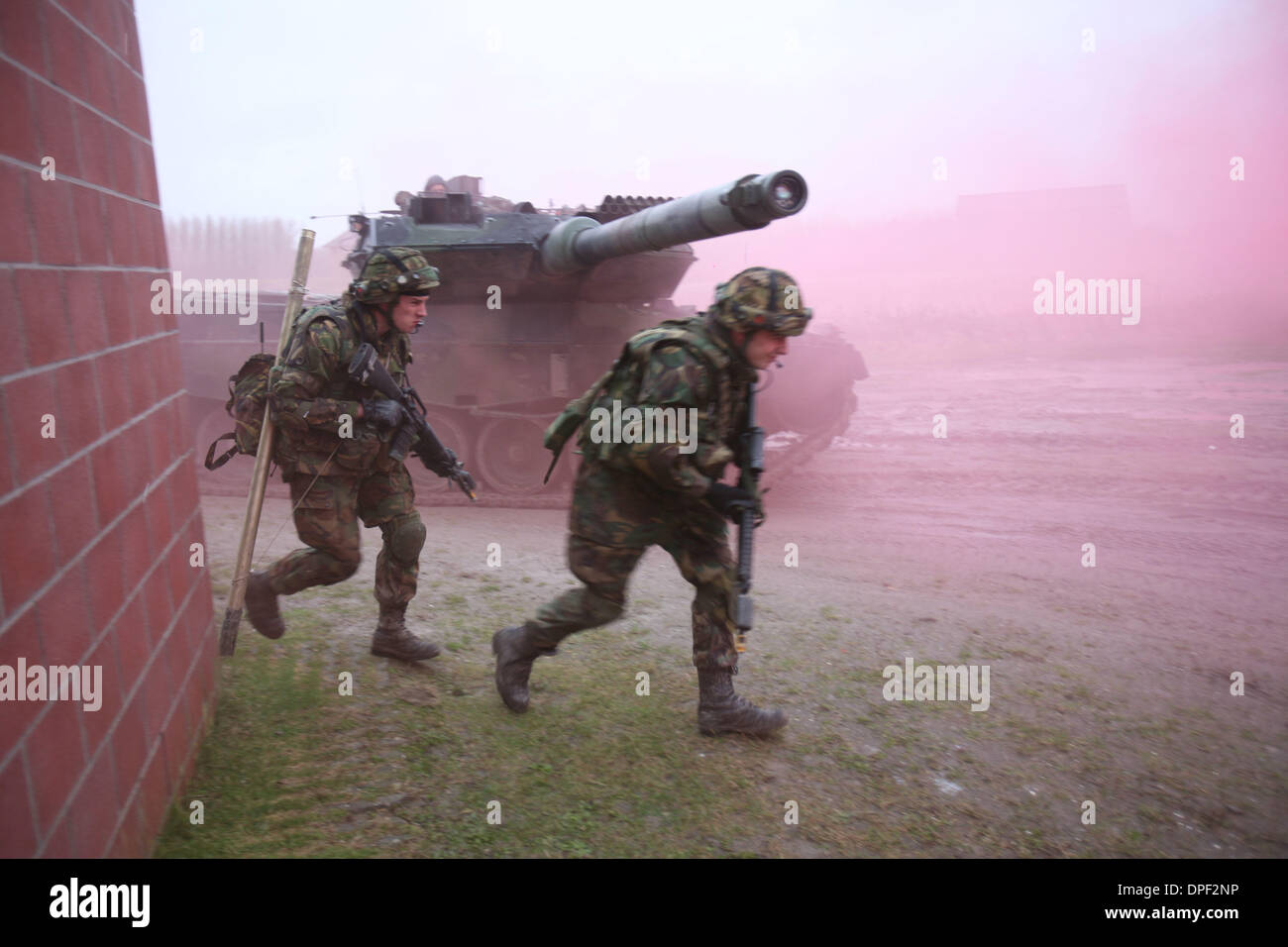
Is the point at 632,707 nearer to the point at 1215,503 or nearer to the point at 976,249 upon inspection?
the point at 1215,503

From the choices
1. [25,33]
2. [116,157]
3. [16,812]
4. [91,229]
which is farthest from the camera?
[116,157]

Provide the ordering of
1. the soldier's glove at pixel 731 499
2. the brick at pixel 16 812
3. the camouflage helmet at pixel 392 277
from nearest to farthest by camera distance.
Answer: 1. the brick at pixel 16 812
2. the soldier's glove at pixel 731 499
3. the camouflage helmet at pixel 392 277

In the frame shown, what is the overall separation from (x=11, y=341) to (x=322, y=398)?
1.81 metres

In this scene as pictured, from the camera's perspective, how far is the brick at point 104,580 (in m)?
2.22

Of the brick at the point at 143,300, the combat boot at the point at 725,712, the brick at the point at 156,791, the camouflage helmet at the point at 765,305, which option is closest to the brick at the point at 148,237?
the brick at the point at 143,300

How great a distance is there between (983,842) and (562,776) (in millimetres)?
1371

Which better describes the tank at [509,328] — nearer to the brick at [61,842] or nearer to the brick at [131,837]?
the brick at [131,837]

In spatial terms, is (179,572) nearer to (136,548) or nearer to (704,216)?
(136,548)

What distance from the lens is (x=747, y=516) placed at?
A: 3371mm

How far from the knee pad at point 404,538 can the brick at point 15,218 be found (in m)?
2.10

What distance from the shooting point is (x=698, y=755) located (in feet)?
11.4

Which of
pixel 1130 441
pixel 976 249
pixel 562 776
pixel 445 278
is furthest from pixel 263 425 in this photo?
pixel 976 249

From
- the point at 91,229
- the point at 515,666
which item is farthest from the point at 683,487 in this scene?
the point at 91,229
